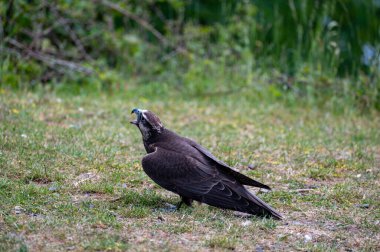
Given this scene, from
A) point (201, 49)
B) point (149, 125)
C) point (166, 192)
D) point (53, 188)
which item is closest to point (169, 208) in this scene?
point (166, 192)

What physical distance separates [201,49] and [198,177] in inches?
260

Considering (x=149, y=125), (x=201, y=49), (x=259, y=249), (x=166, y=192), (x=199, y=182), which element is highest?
(x=201, y=49)

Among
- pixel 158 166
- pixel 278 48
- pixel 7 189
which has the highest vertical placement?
pixel 278 48

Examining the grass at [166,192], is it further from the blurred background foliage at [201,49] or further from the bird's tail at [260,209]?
the blurred background foliage at [201,49]

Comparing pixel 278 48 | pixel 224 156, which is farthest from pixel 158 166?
pixel 278 48

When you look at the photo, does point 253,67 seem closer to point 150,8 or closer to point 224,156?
point 150,8

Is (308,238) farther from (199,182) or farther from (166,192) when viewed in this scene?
(166,192)

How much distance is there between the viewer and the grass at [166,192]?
507cm

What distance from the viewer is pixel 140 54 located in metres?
12.1

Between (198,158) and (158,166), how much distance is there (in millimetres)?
390

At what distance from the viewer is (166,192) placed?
6.52 meters

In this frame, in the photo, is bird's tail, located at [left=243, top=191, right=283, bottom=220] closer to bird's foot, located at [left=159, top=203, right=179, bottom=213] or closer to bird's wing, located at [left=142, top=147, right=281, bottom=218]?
bird's wing, located at [left=142, top=147, right=281, bottom=218]

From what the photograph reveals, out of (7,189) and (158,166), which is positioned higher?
(158,166)

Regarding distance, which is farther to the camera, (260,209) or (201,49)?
(201,49)
